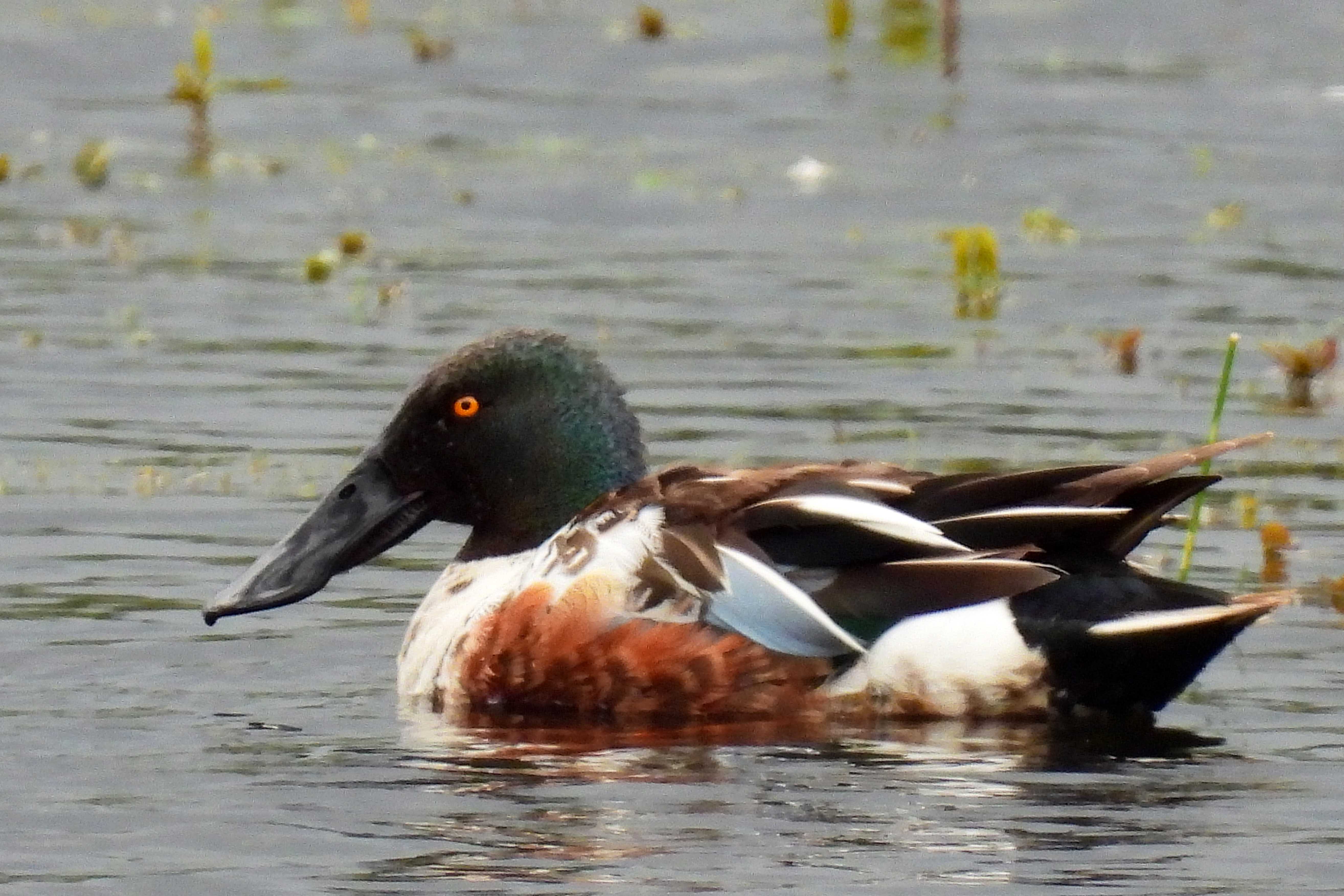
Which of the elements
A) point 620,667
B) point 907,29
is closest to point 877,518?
point 620,667

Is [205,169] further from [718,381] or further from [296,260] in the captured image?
[718,381]

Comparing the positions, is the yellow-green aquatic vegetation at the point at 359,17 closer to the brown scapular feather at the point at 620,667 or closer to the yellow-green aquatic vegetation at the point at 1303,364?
the yellow-green aquatic vegetation at the point at 1303,364

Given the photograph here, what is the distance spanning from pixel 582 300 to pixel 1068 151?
13.1 ft

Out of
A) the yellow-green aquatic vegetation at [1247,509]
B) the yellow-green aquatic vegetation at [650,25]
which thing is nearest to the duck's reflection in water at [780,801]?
the yellow-green aquatic vegetation at [1247,509]

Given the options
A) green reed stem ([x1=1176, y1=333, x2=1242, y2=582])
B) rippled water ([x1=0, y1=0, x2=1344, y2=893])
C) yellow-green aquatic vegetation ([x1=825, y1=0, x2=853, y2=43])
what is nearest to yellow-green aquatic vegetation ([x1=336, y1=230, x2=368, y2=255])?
rippled water ([x1=0, y1=0, x2=1344, y2=893])

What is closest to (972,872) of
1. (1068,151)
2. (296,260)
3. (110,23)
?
(296,260)

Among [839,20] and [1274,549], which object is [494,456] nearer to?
[1274,549]

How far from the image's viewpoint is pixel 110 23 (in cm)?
1917

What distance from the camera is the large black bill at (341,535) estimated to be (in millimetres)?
8188

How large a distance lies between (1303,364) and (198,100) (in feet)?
22.1

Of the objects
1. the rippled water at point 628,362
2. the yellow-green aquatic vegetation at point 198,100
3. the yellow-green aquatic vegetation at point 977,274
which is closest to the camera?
the rippled water at point 628,362

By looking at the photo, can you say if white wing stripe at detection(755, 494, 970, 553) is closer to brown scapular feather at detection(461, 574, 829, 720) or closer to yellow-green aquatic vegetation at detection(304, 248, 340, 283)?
brown scapular feather at detection(461, 574, 829, 720)

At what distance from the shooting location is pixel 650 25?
18.5m

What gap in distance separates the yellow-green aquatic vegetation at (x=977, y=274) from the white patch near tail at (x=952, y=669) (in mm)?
5343
